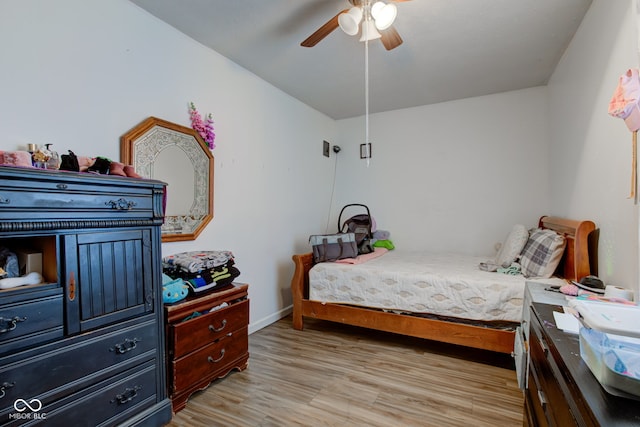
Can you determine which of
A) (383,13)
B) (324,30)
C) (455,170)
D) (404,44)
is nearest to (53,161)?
(324,30)

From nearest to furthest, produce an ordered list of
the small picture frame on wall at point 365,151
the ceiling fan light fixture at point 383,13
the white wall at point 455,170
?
the ceiling fan light fixture at point 383,13, the white wall at point 455,170, the small picture frame on wall at point 365,151

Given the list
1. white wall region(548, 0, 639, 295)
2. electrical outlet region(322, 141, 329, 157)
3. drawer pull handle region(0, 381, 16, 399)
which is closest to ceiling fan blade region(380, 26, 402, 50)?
white wall region(548, 0, 639, 295)

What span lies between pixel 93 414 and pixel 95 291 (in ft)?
1.84

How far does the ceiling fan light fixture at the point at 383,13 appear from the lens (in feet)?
5.43

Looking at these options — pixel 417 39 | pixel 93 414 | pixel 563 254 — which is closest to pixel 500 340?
pixel 563 254

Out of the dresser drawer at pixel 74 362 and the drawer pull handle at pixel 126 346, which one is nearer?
the dresser drawer at pixel 74 362

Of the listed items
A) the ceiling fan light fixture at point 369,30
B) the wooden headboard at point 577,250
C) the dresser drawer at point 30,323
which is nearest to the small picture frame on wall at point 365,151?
the ceiling fan light fixture at point 369,30

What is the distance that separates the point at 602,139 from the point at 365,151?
274cm

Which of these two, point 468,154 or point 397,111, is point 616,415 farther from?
point 397,111

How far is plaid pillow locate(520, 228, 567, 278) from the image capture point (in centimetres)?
218

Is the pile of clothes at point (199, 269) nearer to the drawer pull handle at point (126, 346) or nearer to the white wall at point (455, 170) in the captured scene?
the drawer pull handle at point (126, 346)

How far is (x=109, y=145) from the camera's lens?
1878 millimetres

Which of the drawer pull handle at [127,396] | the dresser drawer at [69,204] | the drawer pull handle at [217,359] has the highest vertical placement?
the dresser drawer at [69,204]

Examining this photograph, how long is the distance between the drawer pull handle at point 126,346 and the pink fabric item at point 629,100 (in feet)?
8.25
